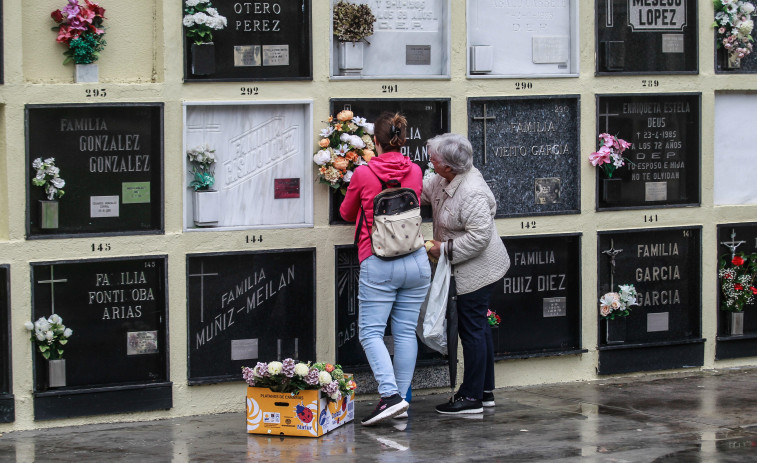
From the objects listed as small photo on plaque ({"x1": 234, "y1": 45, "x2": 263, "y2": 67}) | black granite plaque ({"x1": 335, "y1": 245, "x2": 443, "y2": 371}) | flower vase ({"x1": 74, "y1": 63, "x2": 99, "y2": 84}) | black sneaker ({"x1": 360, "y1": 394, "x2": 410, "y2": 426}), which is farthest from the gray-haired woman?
flower vase ({"x1": 74, "y1": 63, "x2": 99, "y2": 84})

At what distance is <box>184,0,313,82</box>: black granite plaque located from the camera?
24.7 feet

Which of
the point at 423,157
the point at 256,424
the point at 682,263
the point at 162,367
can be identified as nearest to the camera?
the point at 256,424

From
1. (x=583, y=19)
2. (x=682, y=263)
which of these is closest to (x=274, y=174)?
(x=583, y=19)

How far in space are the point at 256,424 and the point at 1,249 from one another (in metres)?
1.76

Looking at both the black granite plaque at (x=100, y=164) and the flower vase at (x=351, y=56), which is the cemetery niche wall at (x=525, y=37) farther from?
the black granite plaque at (x=100, y=164)

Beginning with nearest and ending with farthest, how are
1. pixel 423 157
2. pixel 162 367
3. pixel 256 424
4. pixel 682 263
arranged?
1. pixel 256 424
2. pixel 162 367
3. pixel 423 157
4. pixel 682 263

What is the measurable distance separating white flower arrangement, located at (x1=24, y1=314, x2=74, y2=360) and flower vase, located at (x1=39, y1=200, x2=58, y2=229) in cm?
53

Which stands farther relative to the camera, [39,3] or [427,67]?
[427,67]

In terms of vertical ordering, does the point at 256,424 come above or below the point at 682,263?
below

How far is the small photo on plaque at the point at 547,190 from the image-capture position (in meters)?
8.44

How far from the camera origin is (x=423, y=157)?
8.12 meters

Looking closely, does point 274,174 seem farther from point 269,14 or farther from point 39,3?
point 39,3

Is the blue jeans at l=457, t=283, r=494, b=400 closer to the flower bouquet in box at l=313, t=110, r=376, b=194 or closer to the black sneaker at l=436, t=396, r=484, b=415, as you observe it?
the black sneaker at l=436, t=396, r=484, b=415

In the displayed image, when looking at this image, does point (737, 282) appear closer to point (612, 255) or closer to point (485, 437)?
point (612, 255)
